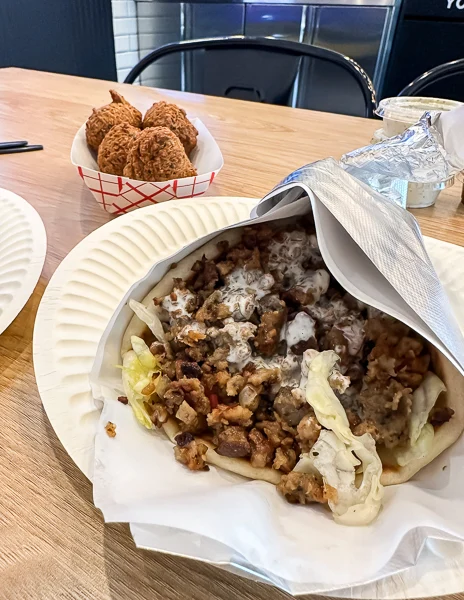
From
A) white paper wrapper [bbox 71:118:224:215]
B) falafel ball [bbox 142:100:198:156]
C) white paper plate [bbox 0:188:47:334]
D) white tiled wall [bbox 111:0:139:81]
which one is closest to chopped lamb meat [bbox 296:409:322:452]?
white paper plate [bbox 0:188:47:334]

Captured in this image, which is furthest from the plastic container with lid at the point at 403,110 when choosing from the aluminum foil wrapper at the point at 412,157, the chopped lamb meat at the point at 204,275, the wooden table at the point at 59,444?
the chopped lamb meat at the point at 204,275

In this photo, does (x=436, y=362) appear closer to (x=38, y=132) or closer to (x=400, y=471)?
(x=400, y=471)

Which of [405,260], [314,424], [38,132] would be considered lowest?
[38,132]

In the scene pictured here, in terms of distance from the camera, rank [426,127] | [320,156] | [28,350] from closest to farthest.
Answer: [28,350] → [426,127] → [320,156]

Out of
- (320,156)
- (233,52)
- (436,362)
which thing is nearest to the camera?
(436,362)

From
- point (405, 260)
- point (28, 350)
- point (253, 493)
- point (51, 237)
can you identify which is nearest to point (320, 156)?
point (51, 237)
